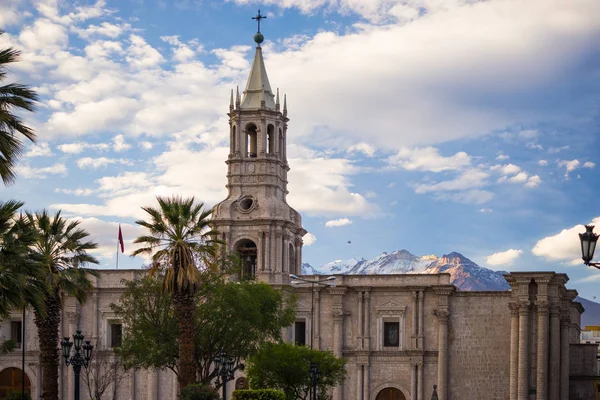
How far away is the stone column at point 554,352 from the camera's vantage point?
58719 millimetres

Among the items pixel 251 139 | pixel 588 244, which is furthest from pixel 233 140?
pixel 588 244

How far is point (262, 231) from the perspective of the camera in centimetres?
6500

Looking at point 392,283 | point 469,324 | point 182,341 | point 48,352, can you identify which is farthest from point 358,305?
point 48,352

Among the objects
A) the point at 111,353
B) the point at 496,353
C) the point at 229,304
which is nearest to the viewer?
the point at 229,304

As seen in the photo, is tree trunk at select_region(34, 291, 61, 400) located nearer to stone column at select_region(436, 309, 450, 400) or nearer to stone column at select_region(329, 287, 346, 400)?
stone column at select_region(329, 287, 346, 400)

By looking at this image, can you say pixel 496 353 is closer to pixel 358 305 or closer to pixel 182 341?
pixel 358 305

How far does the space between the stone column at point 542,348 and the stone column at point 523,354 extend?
0.60m

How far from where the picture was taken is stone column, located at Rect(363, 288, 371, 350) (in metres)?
62.9

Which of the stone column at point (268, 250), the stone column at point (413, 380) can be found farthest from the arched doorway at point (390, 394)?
the stone column at point (268, 250)

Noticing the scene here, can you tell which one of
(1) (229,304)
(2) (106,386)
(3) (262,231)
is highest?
(3) (262,231)

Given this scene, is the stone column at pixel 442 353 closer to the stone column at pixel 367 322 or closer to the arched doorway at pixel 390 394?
the arched doorway at pixel 390 394

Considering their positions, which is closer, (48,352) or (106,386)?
(48,352)

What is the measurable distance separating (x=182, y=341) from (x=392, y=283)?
20394 millimetres

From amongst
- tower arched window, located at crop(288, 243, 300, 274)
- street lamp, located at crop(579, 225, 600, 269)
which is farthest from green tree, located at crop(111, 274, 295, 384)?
street lamp, located at crop(579, 225, 600, 269)
